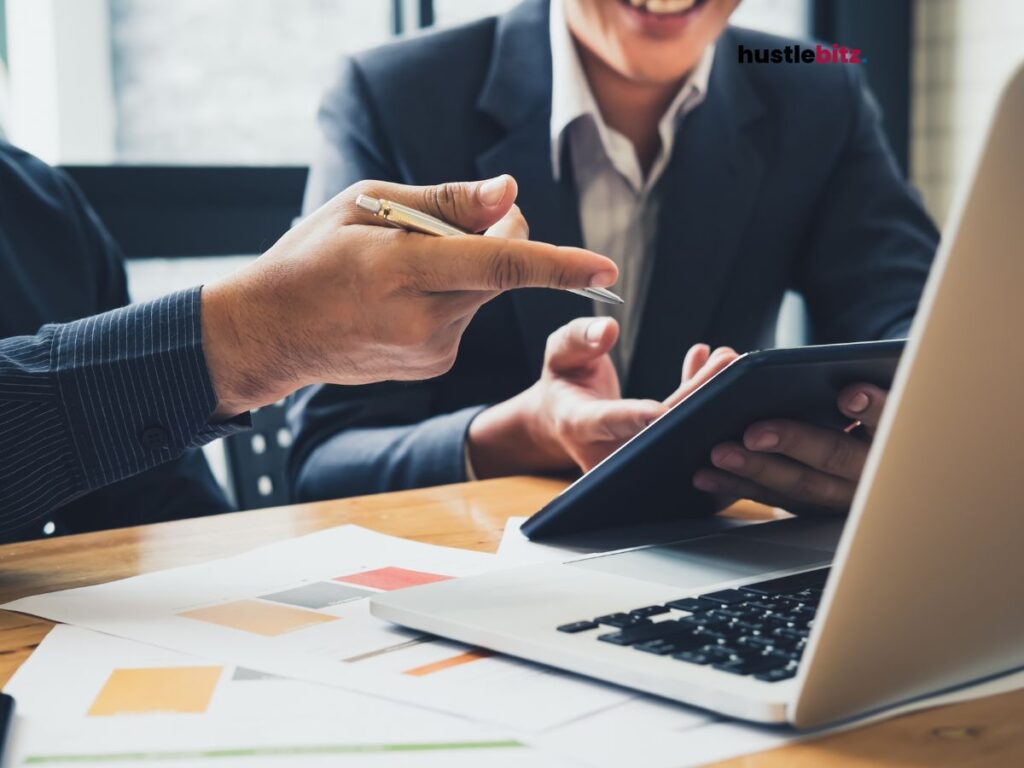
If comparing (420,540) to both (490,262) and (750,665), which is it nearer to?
(490,262)

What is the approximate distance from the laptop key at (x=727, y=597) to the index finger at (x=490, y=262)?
0.20 m

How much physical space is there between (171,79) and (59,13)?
0.23 metres

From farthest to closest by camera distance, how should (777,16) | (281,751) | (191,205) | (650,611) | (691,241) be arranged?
(777,16), (191,205), (691,241), (650,611), (281,751)

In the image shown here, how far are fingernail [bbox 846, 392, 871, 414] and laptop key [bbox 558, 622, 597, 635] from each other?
0.27m

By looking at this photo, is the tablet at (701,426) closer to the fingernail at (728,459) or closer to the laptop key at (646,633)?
the fingernail at (728,459)

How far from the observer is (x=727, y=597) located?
1.76ft

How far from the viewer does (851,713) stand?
0.42 metres

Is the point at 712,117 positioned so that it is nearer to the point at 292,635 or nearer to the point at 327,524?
the point at 327,524

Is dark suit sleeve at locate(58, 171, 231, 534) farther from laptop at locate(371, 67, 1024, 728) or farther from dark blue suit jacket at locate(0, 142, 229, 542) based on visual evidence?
laptop at locate(371, 67, 1024, 728)

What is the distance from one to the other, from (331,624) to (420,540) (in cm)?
23

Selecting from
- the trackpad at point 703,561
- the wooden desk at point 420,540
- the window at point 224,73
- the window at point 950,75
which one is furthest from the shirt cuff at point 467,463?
the window at point 950,75

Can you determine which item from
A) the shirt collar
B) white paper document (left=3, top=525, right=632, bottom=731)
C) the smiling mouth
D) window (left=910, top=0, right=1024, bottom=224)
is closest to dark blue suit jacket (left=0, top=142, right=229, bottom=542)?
white paper document (left=3, top=525, right=632, bottom=731)

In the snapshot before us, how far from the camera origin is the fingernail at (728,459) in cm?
75

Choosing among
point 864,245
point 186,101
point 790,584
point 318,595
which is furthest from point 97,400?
point 186,101
